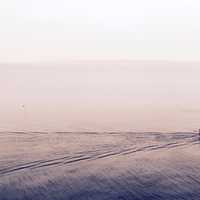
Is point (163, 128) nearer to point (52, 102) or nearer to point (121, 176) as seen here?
point (121, 176)

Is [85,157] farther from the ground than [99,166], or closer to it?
farther from the ground

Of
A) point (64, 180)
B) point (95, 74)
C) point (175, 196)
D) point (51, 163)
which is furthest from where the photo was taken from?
point (95, 74)

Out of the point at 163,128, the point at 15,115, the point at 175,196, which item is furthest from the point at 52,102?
the point at 175,196

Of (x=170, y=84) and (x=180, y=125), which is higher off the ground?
(x=170, y=84)

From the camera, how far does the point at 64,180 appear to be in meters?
22.2

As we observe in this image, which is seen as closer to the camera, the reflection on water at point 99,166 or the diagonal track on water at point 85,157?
the reflection on water at point 99,166

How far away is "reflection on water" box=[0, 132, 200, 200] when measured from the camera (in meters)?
20.9

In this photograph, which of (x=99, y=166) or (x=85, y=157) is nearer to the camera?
(x=99, y=166)

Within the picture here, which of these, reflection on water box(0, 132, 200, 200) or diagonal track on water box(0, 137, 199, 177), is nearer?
reflection on water box(0, 132, 200, 200)

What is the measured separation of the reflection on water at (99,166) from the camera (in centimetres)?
2086

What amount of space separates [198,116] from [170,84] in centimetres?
2679

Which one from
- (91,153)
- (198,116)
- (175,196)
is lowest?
(175,196)

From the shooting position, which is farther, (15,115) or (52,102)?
(52,102)

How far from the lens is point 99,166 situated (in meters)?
24.3
